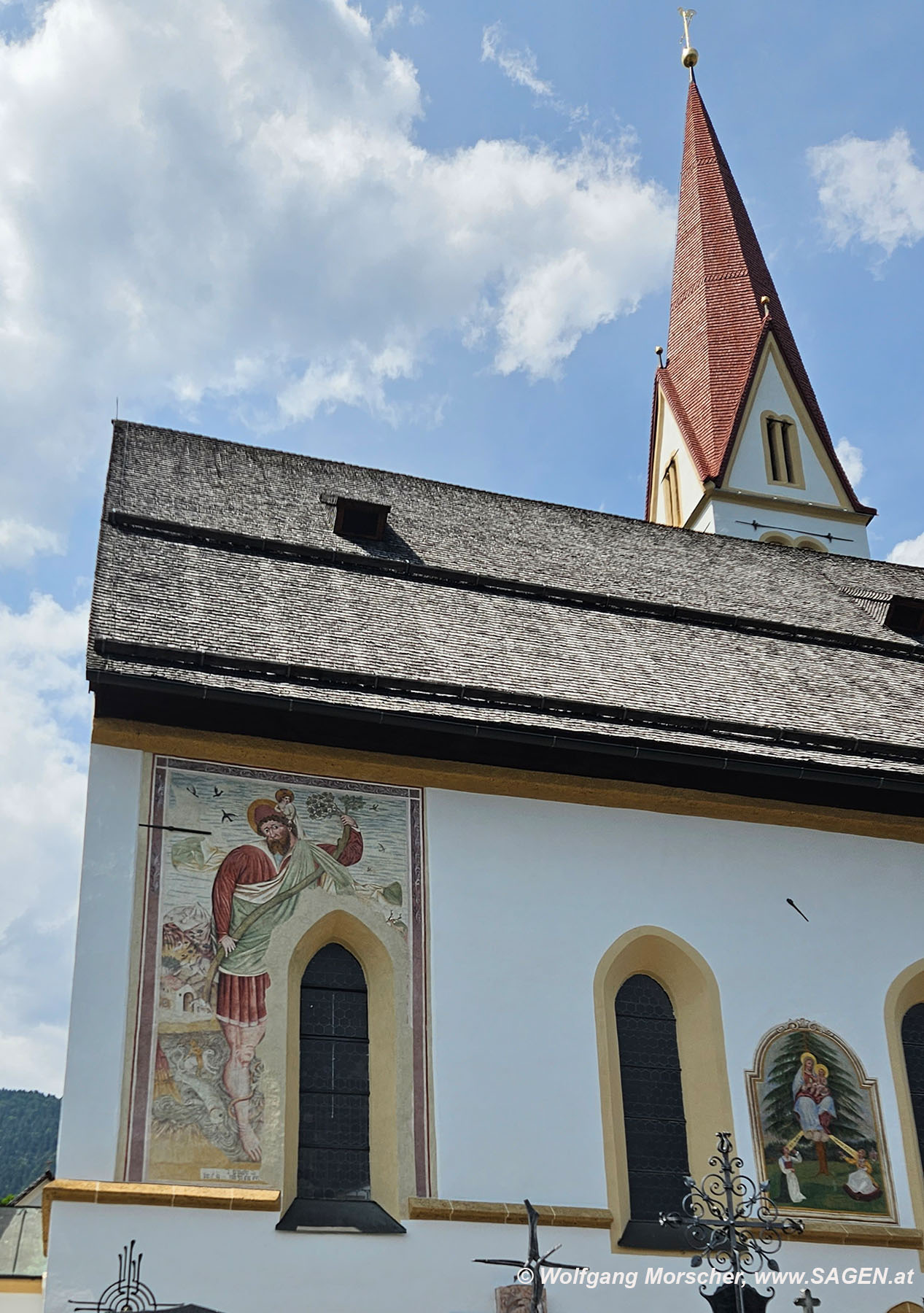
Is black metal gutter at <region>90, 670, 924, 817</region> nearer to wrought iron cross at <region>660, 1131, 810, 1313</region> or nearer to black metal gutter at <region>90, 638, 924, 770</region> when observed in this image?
black metal gutter at <region>90, 638, 924, 770</region>

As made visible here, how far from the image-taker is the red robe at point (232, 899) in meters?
9.19

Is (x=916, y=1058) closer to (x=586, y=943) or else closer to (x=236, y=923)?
(x=586, y=943)

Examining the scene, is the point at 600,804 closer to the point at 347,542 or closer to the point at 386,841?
the point at 386,841

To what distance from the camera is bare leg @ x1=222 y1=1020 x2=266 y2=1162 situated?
8805 millimetres

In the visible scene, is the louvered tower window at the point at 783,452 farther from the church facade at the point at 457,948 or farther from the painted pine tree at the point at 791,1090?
the painted pine tree at the point at 791,1090

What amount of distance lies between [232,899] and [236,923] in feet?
0.53

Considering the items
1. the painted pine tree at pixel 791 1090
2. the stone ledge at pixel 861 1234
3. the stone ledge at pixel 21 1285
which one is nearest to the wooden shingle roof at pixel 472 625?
the painted pine tree at pixel 791 1090

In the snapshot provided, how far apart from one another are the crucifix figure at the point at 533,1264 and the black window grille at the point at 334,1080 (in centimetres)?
88

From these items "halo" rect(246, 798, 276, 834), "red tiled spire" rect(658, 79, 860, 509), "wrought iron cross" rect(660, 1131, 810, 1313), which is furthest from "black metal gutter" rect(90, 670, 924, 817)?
"red tiled spire" rect(658, 79, 860, 509)

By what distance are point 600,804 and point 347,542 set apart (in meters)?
3.71

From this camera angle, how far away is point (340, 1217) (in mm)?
8805

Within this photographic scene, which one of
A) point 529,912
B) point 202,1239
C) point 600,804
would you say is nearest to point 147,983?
point 202,1239

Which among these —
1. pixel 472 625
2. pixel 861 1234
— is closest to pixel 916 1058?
pixel 861 1234

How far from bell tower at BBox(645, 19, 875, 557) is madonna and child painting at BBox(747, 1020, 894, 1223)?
13872 millimetres
